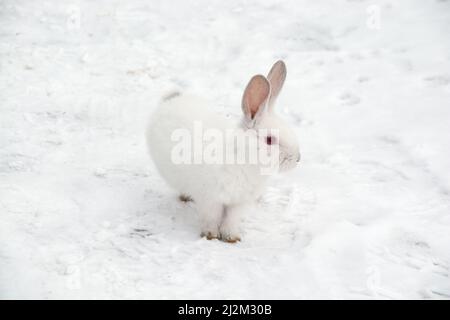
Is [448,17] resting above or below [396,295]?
above

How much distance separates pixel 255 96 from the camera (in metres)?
3.54

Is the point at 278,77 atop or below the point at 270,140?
atop

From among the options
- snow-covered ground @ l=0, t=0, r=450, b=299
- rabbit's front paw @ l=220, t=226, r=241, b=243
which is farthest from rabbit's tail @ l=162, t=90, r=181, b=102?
rabbit's front paw @ l=220, t=226, r=241, b=243

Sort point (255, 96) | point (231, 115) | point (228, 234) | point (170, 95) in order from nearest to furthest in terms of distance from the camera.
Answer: point (255, 96) → point (228, 234) → point (170, 95) → point (231, 115)

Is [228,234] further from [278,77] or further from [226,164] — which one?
[278,77]

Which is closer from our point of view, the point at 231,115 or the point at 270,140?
the point at 270,140

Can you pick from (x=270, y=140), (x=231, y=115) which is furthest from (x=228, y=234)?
(x=231, y=115)

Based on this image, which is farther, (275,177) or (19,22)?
(19,22)

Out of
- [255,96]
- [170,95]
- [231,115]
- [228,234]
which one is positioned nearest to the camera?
[255,96]

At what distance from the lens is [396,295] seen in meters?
3.10

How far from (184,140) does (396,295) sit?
→ 5.61ft

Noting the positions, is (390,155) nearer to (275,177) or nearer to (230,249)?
(275,177)

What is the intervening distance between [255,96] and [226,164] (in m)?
0.49

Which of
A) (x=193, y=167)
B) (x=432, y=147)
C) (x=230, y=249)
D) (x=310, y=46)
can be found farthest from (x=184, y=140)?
(x=310, y=46)
